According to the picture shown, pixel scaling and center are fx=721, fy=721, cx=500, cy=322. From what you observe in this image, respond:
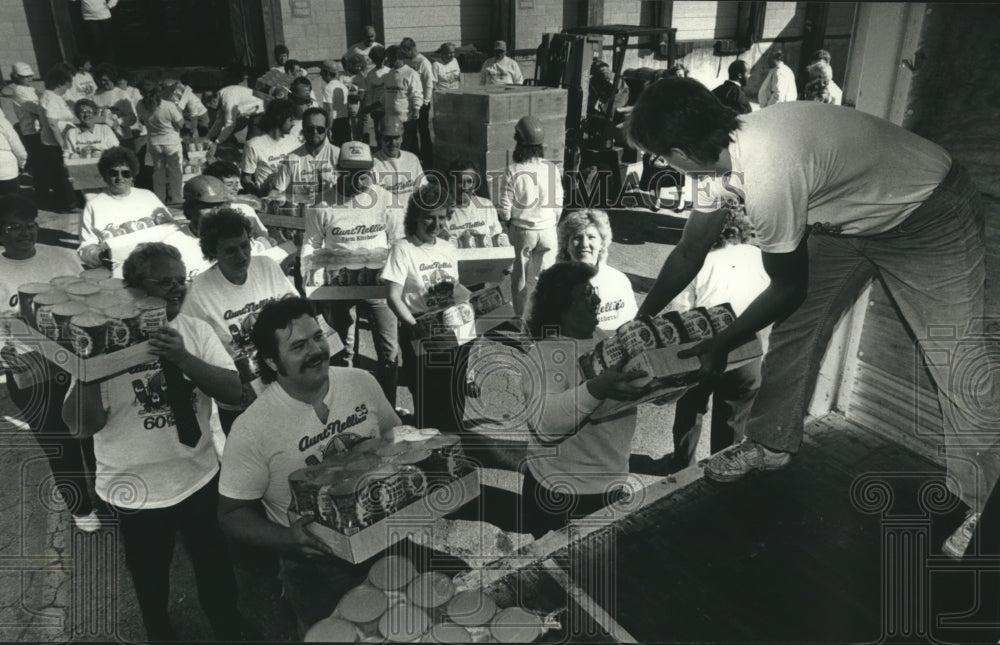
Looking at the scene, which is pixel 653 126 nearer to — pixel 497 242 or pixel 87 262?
pixel 497 242

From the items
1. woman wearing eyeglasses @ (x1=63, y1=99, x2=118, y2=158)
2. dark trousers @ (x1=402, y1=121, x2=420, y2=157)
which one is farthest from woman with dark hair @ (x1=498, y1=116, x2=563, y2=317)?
dark trousers @ (x1=402, y1=121, x2=420, y2=157)

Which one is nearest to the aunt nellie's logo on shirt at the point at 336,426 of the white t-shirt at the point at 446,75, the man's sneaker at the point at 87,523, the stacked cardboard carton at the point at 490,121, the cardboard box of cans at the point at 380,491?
the cardboard box of cans at the point at 380,491

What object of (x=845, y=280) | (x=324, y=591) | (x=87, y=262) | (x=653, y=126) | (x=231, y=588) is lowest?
(x=231, y=588)

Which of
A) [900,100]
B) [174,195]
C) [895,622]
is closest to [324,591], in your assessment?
[895,622]

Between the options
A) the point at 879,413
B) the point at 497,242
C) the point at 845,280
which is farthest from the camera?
the point at 497,242

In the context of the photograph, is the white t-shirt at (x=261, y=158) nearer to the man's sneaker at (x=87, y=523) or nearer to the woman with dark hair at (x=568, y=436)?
the man's sneaker at (x=87, y=523)

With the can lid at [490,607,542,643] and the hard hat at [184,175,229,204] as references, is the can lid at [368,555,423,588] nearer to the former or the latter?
the can lid at [490,607,542,643]

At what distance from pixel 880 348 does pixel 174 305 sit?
3808 mm

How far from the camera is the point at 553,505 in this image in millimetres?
3641

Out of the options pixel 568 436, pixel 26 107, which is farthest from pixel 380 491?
pixel 26 107

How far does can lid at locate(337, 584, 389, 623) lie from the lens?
2.44m

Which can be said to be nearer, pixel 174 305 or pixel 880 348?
pixel 174 305

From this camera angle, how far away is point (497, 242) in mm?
6199

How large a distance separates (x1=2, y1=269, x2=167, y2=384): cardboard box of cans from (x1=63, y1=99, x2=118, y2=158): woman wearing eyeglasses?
715cm
